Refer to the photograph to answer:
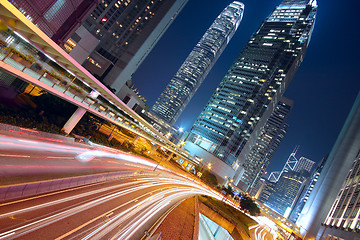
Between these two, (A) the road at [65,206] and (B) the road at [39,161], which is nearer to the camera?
(A) the road at [65,206]

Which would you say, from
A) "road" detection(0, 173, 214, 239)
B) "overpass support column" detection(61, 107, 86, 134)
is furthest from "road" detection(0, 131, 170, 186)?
"overpass support column" detection(61, 107, 86, 134)

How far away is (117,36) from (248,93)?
91.3 metres

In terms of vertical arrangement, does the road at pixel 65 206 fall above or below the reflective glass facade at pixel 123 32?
below

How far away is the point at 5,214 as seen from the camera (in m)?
7.88

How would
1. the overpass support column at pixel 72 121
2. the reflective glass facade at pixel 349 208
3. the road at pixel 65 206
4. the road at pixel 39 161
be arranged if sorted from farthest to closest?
1. the reflective glass facade at pixel 349 208
2. the overpass support column at pixel 72 121
3. the road at pixel 39 161
4. the road at pixel 65 206

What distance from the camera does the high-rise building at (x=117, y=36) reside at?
7562cm

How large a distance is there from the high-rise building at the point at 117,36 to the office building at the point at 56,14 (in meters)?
8.15

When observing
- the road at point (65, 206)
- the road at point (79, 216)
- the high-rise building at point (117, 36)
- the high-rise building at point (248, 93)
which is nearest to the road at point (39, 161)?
the road at point (65, 206)

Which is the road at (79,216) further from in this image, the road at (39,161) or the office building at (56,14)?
the office building at (56,14)

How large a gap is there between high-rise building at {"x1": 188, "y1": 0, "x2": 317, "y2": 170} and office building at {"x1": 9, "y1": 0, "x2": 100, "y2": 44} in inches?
3062

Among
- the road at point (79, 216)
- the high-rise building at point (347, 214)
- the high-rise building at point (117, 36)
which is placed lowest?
the road at point (79, 216)

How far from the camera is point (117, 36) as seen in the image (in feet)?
386

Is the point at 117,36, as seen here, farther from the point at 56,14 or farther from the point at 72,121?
the point at 72,121

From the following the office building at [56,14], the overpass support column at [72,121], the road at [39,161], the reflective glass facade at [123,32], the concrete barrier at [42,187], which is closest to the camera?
the concrete barrier at [42,187]
